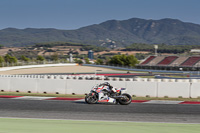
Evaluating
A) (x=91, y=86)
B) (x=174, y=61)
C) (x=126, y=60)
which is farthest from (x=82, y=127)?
(x=126, y=60)

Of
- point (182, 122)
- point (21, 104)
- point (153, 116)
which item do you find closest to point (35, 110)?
point (21, 104)

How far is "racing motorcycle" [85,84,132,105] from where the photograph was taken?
17.0 meters

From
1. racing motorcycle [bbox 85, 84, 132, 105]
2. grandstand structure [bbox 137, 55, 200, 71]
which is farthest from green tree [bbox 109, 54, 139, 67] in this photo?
racing motorcycle [bbox 85, 84, 132, 105]

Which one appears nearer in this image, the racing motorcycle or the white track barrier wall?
the racing motorcycle

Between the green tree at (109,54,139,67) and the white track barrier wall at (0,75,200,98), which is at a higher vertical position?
the green tree at (109,54,139,67)

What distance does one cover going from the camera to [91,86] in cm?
2231

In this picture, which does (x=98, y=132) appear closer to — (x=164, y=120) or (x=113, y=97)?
(x=164, y=120)

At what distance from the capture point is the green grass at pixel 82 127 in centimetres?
978

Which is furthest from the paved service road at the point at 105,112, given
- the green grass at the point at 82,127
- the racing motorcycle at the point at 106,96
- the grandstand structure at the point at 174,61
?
the grandstand structure at the point at 174,61

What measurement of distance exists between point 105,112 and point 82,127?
4050 mm

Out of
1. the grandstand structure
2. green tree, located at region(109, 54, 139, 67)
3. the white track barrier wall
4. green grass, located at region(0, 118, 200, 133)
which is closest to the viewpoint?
green grass, located at region(0, 118, 200, 133)

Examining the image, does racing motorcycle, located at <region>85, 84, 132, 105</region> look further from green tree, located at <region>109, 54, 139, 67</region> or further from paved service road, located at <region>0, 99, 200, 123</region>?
green tree, located at <region>109, 54, 139, 67</region>

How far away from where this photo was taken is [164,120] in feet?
41.3

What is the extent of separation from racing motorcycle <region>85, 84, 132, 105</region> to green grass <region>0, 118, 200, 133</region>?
16.8 ft
